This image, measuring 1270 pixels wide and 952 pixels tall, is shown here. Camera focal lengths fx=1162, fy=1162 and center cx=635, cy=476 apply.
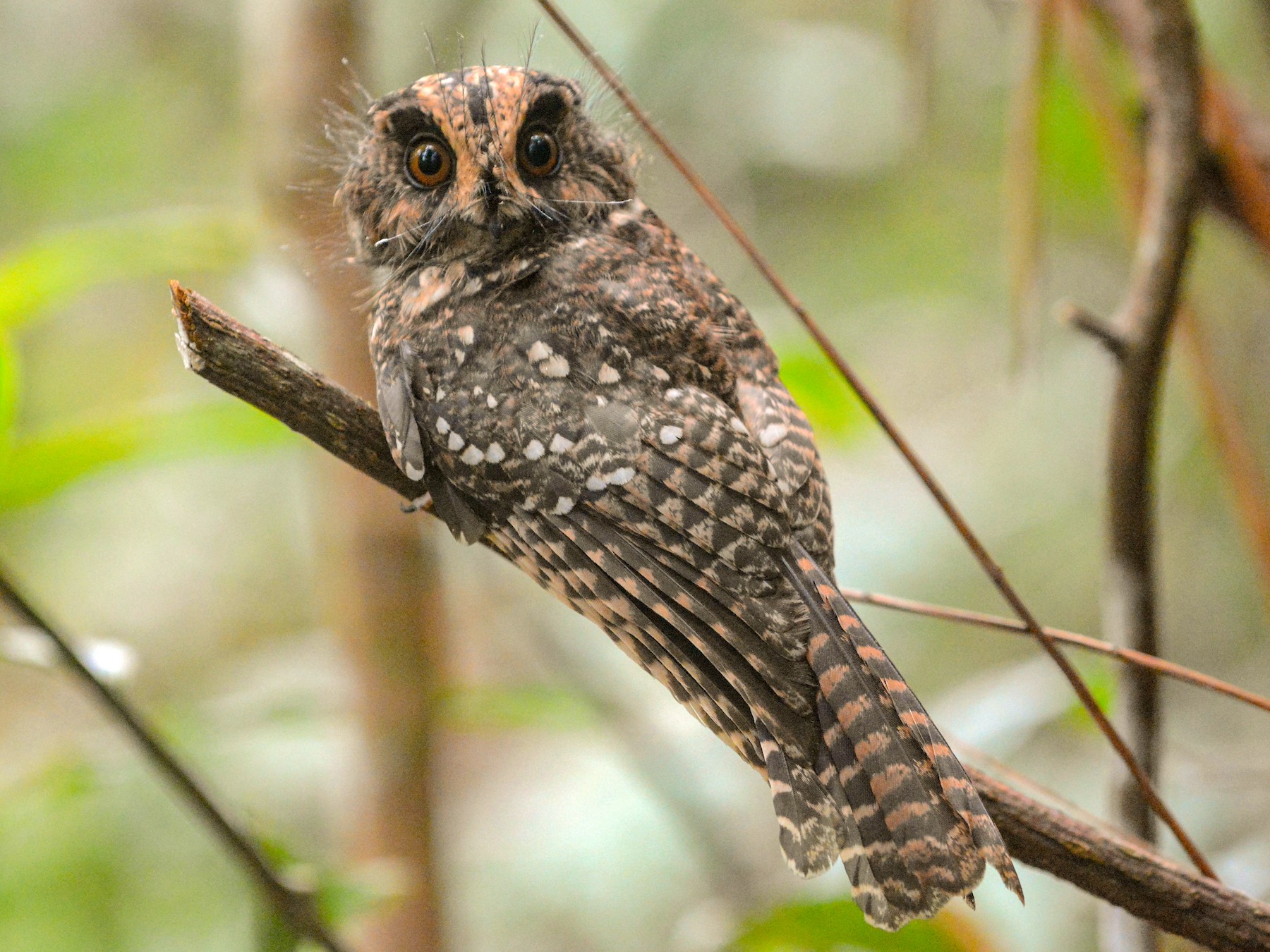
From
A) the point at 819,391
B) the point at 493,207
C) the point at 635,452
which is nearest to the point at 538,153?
the point at 493,207

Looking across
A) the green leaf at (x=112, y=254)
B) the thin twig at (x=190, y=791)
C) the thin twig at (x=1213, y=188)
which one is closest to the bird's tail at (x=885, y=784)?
the thin twig at (x=190, y=791)

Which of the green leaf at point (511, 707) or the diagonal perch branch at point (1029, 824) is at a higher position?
the green leaf at point (511, 707)

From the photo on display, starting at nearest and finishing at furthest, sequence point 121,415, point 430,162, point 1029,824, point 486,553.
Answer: point 1029,824, point 430,162, point 121,415, point 486,553

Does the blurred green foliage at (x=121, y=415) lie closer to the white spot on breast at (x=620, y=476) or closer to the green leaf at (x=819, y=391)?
the white spot on breast at (x=620, y=476)

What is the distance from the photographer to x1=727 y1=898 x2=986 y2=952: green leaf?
1.67 m

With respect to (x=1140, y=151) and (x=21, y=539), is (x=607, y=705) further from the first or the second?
(x=21, y=539)

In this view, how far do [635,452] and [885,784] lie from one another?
490mm

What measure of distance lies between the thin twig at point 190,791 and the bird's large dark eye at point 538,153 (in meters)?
0.87

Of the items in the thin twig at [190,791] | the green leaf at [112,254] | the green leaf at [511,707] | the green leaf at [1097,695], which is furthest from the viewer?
the green leaf at [511,707]

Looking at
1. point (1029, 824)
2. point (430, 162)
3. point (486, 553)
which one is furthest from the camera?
point (486, 553)

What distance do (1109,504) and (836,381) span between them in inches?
25.2

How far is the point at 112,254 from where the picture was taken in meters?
1.92

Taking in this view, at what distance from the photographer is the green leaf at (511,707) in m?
2.29

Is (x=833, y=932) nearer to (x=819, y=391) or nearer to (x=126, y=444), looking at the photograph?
(x=819, y=391)
